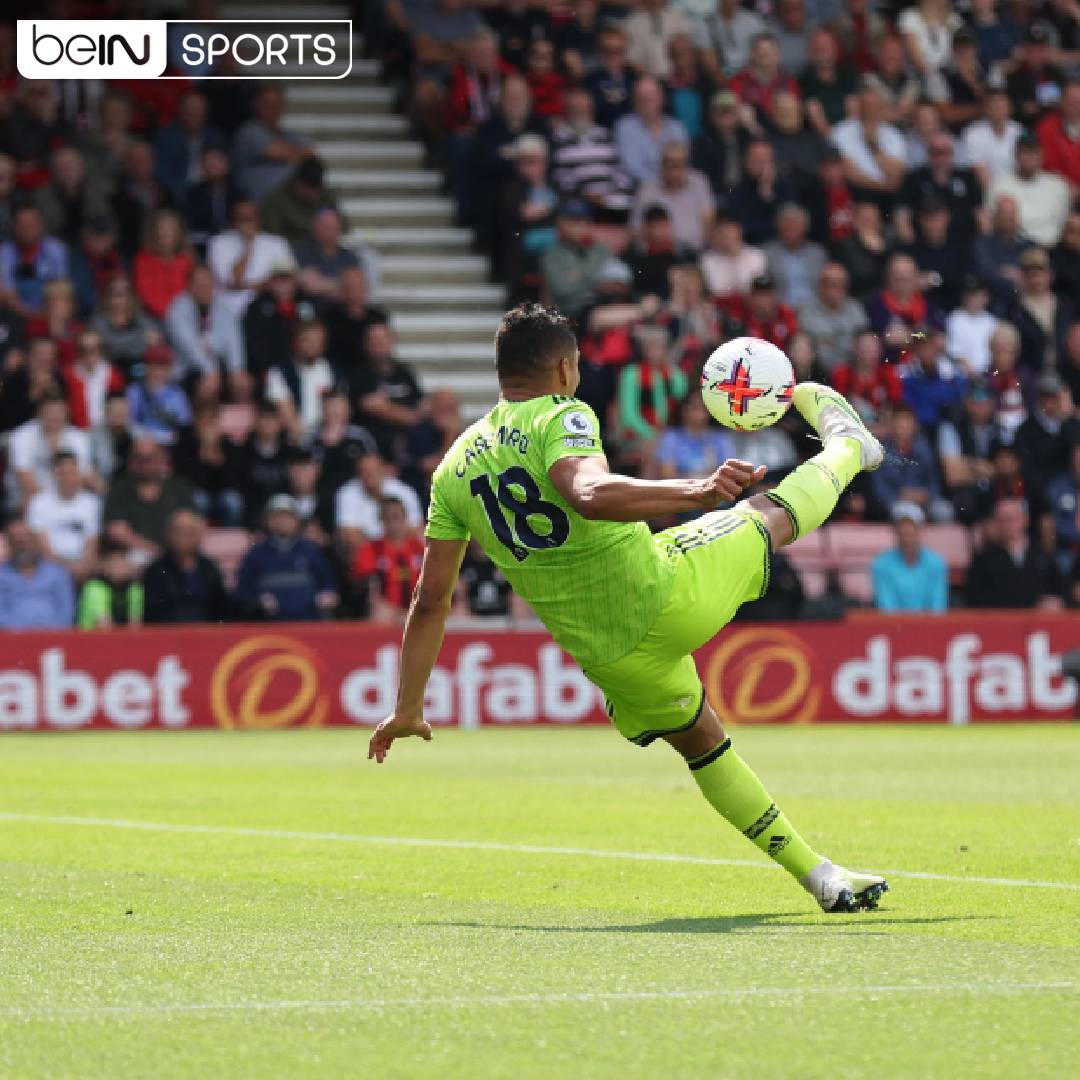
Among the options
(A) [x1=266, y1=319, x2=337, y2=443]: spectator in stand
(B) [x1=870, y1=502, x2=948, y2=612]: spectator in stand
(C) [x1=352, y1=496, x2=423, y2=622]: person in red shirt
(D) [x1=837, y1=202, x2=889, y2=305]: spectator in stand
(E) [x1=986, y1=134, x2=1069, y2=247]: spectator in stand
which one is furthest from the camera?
(E) [x1=986, y1=134, x2=1069, y2=247]: spectator in stand

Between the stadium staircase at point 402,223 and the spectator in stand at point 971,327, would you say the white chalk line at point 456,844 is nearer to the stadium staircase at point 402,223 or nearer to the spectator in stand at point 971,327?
the stadium staircase at point 402,223

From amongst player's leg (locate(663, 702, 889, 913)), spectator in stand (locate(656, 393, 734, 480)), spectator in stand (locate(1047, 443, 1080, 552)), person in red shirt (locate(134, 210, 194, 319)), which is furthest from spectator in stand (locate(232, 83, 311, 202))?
player's leg (locate(663, 702, 889, 913))

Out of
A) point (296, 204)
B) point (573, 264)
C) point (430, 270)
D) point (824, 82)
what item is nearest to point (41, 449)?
point (296, 204)

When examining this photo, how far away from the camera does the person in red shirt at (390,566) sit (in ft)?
70.4

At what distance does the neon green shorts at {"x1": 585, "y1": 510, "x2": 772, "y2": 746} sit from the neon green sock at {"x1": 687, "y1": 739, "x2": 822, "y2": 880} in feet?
0.65

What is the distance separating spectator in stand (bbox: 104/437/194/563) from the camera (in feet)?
69.2

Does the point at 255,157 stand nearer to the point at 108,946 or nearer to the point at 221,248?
the point at 221,248

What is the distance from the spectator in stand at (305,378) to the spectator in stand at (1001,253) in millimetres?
7506

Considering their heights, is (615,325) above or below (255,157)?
below

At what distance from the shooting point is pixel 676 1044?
549 cm

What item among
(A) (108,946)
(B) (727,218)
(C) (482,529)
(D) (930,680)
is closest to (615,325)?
(B) (727,218)

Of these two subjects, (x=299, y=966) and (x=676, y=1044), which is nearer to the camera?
(x=676, y=1044)

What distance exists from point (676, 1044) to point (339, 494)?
1668 cm

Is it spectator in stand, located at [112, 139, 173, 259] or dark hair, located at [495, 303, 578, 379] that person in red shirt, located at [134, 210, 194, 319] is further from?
dark hair, located at [495, 303, 578, 379]
